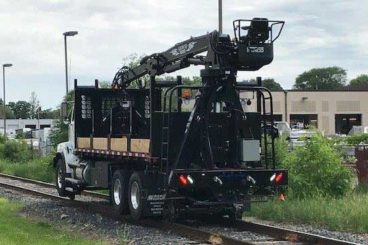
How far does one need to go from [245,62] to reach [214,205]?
3025 millimetres

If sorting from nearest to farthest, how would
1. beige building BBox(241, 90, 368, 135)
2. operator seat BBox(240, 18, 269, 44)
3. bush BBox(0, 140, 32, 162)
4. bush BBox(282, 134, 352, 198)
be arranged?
1. operator seat BBox(240, 18, 269, 44)
2. bush BBox(282, 134, 352, 198)
3. bush BBox(0, 140, 32, 162)
4. beige building BBox(241, 90, 368, 135)

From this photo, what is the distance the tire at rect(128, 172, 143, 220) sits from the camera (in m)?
14.9

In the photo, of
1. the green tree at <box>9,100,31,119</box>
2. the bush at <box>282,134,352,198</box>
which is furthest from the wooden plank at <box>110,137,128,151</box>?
the green tree at <box>9,100,31,119</box>

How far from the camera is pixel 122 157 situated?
15797 millimetres

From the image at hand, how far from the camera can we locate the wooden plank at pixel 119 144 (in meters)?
15.5

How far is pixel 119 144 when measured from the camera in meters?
15.9

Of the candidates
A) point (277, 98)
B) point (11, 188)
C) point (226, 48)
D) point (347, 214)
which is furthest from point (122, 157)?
point (277, 98)

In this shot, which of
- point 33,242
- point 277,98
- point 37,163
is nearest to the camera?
point 33,242

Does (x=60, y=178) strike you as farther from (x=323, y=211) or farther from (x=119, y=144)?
(x=323, y=211)

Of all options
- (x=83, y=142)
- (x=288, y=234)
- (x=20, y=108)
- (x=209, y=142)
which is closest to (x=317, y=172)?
(x=209, y=142)

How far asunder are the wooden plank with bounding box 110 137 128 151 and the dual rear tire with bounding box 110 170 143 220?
0.57 metres

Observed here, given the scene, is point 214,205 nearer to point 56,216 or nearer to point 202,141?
point 202,141

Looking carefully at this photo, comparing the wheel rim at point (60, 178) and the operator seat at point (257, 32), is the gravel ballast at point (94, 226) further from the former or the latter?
the operator seat at point (257, 32)

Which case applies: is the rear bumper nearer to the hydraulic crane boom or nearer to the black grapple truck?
the black grapple truck
